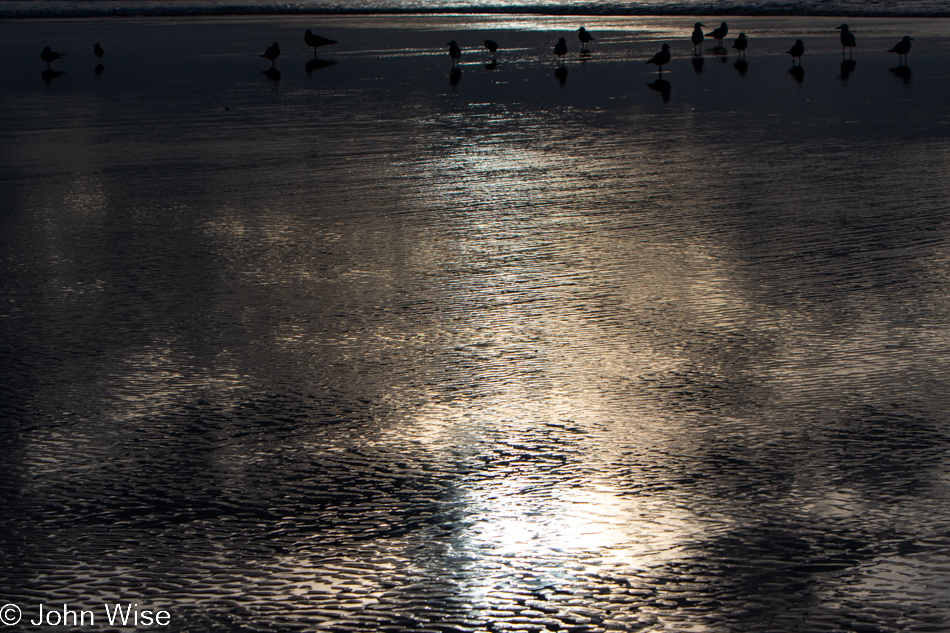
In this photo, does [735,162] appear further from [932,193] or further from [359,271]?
[359,271]

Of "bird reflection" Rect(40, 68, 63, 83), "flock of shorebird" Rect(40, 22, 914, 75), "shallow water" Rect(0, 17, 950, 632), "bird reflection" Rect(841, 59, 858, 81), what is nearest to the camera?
"shallow water" Rect(0, 17, 950, 632)

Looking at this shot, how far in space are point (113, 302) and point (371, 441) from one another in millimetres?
2688

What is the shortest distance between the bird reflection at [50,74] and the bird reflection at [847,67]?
1572cm

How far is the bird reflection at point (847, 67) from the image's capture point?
737 inches

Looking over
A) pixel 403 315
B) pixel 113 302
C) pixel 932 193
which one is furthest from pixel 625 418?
pixel 932 193

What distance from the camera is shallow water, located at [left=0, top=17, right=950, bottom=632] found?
10.1 ft

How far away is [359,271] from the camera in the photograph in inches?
262

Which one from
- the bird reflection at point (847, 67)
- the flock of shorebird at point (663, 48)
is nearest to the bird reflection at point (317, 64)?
the flock of shorebird at point (663, 48)

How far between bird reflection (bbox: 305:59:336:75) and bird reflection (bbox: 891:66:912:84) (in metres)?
11.8

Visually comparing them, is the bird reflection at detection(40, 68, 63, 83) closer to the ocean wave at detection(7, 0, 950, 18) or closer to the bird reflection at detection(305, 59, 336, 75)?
the bird reflection at detection(305, 59, 336, 75)

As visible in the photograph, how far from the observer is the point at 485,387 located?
4.62 meters

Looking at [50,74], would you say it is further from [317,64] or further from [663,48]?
[663,48]

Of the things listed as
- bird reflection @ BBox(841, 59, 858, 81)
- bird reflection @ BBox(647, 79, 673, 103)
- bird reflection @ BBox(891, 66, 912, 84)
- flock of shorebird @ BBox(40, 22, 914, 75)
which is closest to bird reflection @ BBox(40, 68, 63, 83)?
flock of shorebird @ BBox(40, 22, 914, 75)

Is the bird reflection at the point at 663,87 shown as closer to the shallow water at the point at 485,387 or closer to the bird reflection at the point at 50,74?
the shallow water at the point at 485,387
